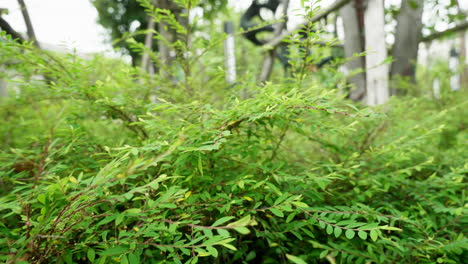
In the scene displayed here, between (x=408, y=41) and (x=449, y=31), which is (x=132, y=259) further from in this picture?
(x=449, y=31)

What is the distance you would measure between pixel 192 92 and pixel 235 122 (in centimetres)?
64

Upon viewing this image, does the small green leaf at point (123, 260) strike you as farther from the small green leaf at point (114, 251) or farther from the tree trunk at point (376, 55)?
the tree trunk at point (376, 55)

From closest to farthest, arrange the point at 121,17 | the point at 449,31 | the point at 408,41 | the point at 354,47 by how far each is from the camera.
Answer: the point at 354,47
the point at 408,41
the point at 449,31
the point at 121,17

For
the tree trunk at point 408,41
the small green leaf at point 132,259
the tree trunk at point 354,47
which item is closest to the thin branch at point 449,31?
the tree trunk at point 408,41

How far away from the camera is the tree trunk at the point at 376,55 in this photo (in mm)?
2496

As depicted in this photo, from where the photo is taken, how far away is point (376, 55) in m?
2.55

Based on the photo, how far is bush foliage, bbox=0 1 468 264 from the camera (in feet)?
2.37

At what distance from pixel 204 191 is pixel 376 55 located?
7.83 feet

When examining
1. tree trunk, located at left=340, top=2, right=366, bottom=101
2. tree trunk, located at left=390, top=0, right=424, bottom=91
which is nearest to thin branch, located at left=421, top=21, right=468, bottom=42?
tree trunk, located at left=390, top=0, right=424, bottom=91

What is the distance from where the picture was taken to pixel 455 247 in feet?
3.03

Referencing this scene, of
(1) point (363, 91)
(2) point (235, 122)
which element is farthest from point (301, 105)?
(1) point (363, 91)

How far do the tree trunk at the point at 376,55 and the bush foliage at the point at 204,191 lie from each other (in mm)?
897

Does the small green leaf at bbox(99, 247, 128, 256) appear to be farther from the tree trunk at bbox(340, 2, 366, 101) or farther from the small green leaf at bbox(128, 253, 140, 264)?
the tree trunk at bbox(340, 2, 366, 101)

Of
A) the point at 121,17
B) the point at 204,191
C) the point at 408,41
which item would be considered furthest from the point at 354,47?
the point at 121,17
